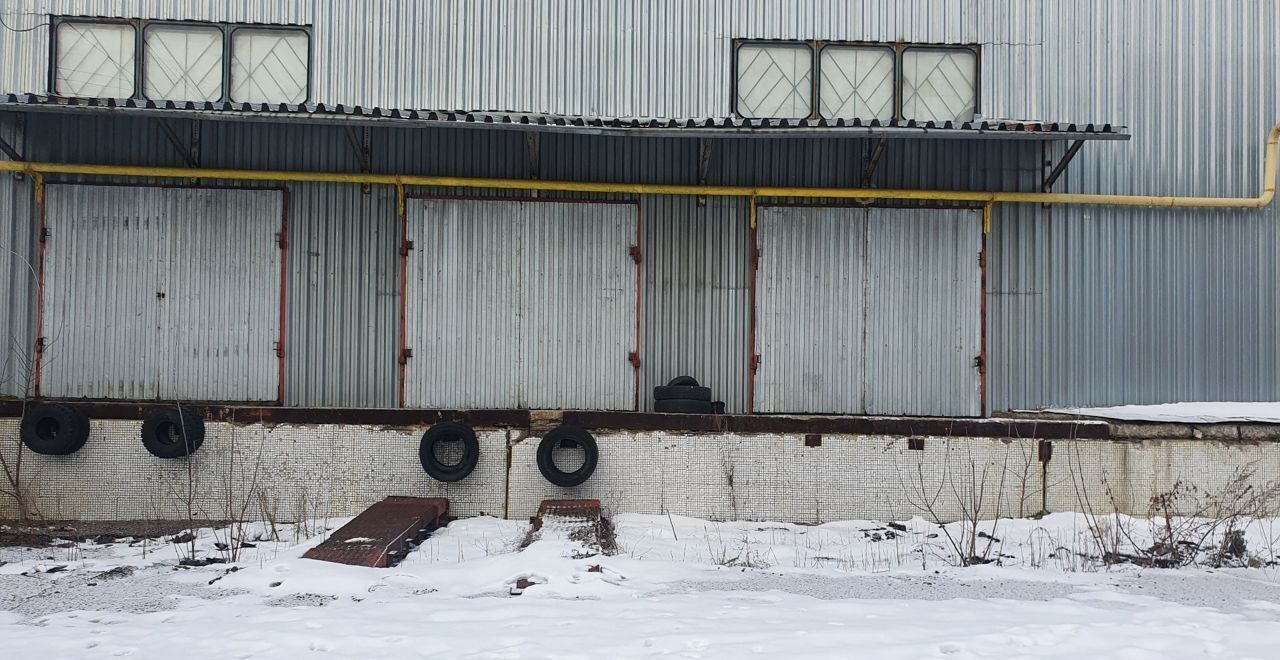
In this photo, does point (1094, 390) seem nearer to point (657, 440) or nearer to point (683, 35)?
point (657, 440)

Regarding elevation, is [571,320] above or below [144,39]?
below

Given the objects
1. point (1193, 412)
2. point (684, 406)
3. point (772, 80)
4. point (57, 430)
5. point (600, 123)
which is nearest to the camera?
point (600, 123)

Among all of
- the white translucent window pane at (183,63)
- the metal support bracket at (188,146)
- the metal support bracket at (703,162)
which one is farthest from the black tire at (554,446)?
the white translucent window pane at (183,63)

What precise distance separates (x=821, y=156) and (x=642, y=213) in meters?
1.99

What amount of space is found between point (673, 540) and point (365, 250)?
4.38 metres

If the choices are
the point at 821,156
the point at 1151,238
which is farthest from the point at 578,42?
the point at 1151,238

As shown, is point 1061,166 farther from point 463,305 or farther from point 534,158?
point 463,305

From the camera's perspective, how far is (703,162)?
916 cm

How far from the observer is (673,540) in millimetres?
7664

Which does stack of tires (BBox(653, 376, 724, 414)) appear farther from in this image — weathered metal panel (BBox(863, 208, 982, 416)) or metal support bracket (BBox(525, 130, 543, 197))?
metal support bracket (BBox(525, 130, 543, 197))

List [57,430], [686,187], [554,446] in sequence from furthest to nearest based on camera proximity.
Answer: [686,187] → [554,446] → [57,430]

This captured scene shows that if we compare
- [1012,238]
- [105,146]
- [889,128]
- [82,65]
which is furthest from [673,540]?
[82,65]

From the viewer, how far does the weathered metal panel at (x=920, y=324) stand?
9258 millimetres

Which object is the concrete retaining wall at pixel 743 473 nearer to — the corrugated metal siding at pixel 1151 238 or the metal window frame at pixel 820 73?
the corrugated metal siding at pixel 1151 238
